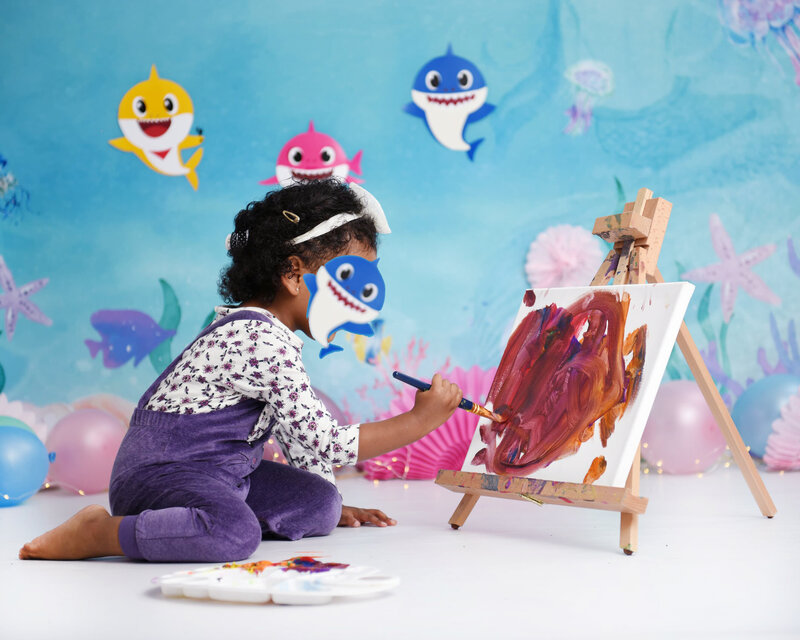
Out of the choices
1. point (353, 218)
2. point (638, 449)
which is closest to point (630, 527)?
point (638, 449)

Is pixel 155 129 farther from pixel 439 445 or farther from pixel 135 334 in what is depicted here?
pixel 439 445

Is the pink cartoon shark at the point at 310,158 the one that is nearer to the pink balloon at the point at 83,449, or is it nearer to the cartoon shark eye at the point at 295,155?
the cartoon shark eye at the point at 295,155

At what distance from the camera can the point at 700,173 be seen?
3.26m

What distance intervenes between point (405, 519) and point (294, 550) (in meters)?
0.44

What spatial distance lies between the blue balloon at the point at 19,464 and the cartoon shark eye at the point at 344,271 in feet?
3.73

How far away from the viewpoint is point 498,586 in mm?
1254

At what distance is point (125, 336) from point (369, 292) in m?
1.66

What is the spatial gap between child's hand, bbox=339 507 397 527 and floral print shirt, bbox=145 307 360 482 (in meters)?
0.31

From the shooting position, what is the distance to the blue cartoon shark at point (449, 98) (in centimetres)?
318

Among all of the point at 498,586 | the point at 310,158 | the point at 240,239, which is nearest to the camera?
the point at 498,586

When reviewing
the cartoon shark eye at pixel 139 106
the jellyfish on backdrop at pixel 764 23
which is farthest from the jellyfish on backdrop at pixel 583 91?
the cartoon shark eye at pixel 139 106

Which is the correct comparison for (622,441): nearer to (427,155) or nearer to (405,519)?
(405,519)

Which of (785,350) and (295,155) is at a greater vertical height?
(295,155)

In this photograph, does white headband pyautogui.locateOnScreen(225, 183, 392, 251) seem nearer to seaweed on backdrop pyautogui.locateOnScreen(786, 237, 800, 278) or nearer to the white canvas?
the white canvas
